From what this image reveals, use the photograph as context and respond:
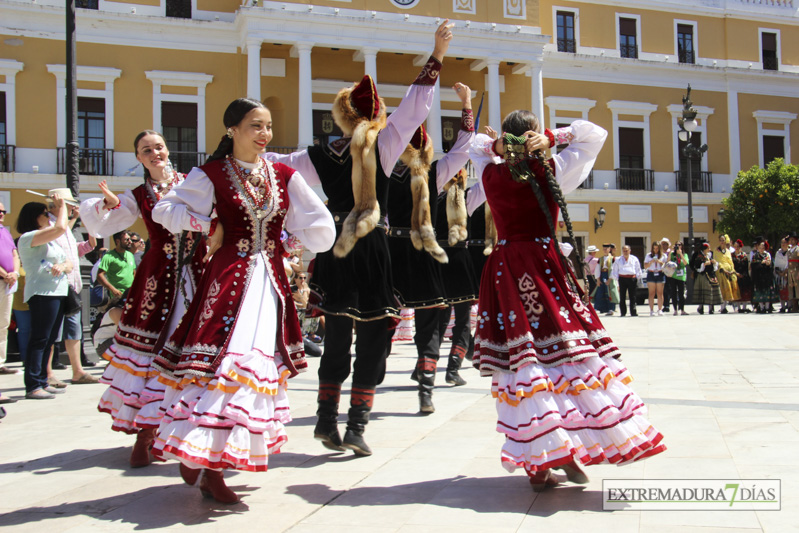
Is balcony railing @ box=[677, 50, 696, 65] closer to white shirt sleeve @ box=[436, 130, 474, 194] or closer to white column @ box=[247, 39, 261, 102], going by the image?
white column @ box=[247, 39, 261, 102]

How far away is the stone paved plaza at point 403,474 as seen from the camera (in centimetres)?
313

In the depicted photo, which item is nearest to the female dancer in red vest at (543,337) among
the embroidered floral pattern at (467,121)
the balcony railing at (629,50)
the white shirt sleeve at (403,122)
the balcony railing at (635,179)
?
the white shirt sleeve at (403,122)

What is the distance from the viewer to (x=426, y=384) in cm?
566

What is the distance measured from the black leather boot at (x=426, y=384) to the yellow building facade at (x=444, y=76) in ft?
69.1

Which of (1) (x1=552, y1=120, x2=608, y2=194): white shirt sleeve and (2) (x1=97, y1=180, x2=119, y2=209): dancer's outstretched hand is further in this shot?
(2) (x1=97, y1=180, x2=119, y2=209): dancer's outstretched hand

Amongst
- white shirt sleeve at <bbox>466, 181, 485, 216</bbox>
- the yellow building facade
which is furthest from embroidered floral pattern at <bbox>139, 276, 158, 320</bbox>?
the yellow building facade

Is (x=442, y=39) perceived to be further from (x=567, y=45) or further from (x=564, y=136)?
(x=567, y=45)

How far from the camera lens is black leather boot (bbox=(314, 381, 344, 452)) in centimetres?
429

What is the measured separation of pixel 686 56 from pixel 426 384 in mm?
31452

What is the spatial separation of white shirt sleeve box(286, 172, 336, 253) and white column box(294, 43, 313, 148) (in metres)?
22.6

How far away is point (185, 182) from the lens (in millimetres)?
3658

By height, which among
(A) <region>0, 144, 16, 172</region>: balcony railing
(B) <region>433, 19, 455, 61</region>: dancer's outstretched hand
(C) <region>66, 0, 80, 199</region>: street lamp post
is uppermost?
(A) <region>0, 144, 16, 172</region>: balcony railing

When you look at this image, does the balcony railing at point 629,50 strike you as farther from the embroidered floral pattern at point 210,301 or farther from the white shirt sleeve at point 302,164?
the embroidered floral pattern at point 210,301

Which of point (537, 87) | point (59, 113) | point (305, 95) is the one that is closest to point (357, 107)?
point (305, 95)
